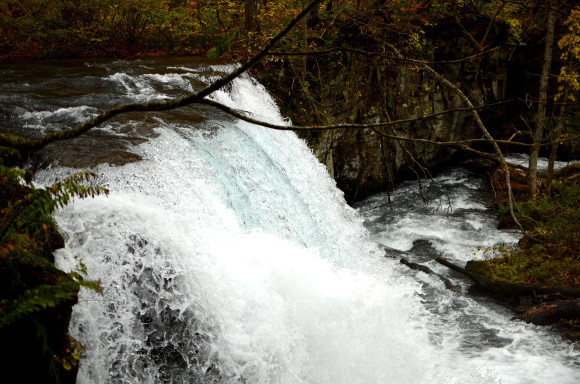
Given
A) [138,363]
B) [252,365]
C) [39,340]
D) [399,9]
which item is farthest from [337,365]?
[399,9]

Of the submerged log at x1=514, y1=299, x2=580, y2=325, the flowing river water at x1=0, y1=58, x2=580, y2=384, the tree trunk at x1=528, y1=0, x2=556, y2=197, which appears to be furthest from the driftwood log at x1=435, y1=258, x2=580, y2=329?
the tree trunk at x1=528, y1=0, x2=556, y2=197

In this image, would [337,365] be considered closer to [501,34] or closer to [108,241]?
[108,241]

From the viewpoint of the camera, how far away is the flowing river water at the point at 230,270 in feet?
13.2

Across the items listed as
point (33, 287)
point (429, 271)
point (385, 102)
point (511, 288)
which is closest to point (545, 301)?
point (511, 288)

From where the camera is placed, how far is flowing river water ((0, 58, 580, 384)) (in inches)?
158

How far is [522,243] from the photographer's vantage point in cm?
849

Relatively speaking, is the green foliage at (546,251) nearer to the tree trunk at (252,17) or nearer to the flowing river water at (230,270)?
the flowing river water at (230,270)

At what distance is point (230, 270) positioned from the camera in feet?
14.8

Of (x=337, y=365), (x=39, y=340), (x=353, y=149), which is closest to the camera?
(x=39, y=340)

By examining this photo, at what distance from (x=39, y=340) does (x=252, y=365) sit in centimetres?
203

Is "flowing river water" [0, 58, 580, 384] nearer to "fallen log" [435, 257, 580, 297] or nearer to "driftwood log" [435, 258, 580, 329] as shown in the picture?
"driftwood log" [435, 258, 580, 329]

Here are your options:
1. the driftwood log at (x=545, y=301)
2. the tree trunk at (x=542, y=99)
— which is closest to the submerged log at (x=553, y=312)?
the driftwood log at (x=545, y=301)

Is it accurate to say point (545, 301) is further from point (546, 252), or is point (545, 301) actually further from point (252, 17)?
point (252, 17)

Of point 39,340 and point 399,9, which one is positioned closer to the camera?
point 39,340
